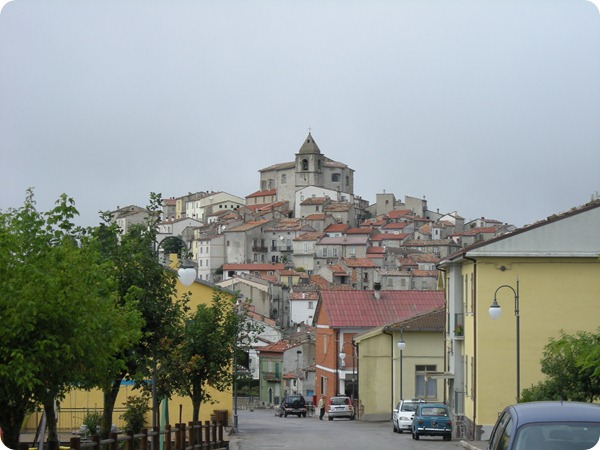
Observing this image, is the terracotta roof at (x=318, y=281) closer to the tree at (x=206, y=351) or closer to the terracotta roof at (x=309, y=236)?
the terracotta roof at (x=309, y=236)

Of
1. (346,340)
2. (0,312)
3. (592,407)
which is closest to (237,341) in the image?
(0,312)

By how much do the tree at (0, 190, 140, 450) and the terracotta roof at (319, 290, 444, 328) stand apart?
4571 cm

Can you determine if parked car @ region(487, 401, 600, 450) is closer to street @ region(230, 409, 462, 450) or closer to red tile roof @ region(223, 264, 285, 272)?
street @ region(230, 409, 462, 450)

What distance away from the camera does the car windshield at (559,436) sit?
37.1ft

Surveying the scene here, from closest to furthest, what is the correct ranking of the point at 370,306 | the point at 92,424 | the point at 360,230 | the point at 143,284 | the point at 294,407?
the point at 143,284
the point at 92,424
the point at 370,306
the point at 294,407
the point at 360,230

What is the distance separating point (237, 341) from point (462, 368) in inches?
371

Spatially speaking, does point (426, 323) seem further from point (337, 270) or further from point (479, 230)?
point (479, 230)

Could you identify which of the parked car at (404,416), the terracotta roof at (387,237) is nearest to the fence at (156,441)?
the parked car at (404,416)

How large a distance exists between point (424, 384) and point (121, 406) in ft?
55.2

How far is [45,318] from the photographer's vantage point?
49.7 feet

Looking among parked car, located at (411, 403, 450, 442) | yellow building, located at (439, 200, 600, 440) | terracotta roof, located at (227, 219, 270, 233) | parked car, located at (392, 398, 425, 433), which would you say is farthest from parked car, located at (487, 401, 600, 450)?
terracotta roof, located at (227, 219, 270, 233)

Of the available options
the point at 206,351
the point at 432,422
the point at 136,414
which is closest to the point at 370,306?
the point at 432,422

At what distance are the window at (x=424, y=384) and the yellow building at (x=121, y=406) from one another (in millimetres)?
11519

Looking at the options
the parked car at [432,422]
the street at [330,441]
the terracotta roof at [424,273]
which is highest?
the terracotta roof at [424,273]
